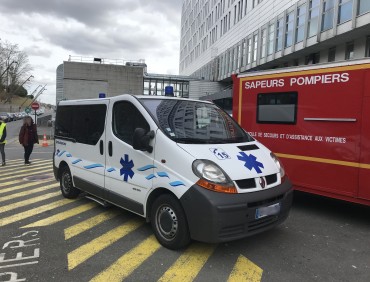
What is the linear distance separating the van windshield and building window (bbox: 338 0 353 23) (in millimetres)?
18352

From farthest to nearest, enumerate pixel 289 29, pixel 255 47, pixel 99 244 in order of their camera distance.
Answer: pixel 255 47 → pixel 289 29 → pixel 99 244

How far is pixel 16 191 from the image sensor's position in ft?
25.2

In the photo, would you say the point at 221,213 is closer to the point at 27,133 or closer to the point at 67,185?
the point at 67,185

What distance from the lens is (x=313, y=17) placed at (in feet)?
79.2

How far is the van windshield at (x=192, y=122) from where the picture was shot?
4.54m

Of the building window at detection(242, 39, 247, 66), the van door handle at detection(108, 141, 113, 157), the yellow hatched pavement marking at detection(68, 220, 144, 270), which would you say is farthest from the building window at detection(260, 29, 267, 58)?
the yellow hatched pavement marking at detection(68, 220, 144, 270)

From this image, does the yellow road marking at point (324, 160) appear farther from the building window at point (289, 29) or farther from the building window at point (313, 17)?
the building window at point (289, 29)

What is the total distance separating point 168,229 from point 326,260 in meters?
1.94

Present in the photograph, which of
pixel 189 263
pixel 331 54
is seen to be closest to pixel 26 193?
pixel 189 263

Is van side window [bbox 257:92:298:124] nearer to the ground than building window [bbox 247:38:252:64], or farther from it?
nearer to the ground

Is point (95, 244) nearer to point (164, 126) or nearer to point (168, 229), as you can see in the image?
point (168, 229)

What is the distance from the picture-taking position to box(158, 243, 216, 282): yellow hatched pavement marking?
371 cm

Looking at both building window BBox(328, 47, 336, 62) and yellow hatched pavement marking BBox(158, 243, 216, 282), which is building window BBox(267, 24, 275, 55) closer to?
building window BBox(328, 47, 336, 62)

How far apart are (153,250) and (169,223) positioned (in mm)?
424
